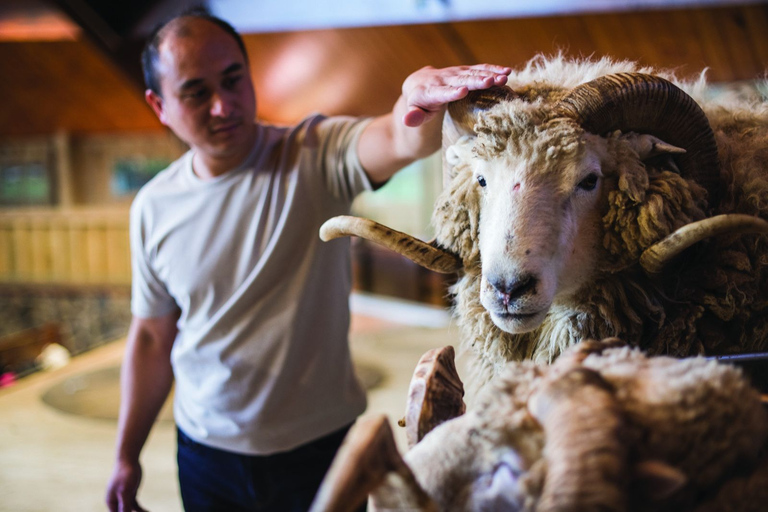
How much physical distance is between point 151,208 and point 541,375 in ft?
4.73

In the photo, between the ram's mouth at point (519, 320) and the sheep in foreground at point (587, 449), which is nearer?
the sheep in foreground at point (587, 449)

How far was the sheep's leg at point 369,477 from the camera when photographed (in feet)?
2.26

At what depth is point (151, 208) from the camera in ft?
6.10

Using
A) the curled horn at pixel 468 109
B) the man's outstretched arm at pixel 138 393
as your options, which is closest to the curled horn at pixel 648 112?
the curled horn at pixel 468 109

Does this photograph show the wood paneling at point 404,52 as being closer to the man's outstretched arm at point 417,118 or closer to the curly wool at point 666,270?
the man's outstretched arm at point 417,118

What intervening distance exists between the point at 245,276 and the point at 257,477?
574mm

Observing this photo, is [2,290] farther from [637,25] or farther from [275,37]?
[637,25]

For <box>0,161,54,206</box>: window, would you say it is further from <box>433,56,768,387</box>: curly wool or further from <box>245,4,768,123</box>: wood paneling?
<box>433,56,768,387</box>: curly wool

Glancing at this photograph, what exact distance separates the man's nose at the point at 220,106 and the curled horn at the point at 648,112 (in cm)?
95

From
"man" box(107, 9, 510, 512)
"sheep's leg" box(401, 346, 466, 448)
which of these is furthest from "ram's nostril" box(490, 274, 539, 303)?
"man" box(107, 9, 510, 512)

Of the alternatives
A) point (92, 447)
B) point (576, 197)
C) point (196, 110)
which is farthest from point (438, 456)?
point (92, 447)

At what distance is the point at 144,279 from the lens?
1890 millimetres

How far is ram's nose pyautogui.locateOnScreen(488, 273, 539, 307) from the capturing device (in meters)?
1.02

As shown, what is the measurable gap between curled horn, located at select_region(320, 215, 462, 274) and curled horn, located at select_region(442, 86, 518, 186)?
240mm
